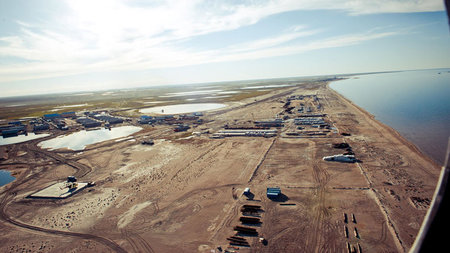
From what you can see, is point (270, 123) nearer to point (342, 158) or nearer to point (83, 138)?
point (342, 158)

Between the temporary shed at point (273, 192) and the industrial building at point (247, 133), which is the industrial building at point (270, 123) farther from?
the temporary shed at point (273, 192)

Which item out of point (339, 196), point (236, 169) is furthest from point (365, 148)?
point (236, 169)

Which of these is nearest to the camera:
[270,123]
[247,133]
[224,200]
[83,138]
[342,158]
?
[224,200]

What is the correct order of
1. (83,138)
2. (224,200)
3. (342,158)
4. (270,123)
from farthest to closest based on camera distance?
(270,123), (83,138), (342,158), (224,200)

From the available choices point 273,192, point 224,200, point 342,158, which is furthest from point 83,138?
point 342,158

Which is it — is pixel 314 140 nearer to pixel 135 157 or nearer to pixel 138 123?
pixel 135 157
